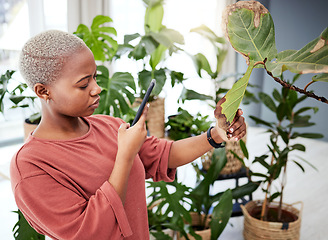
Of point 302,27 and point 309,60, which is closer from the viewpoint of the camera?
point 309,60

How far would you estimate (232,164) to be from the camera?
2133mm

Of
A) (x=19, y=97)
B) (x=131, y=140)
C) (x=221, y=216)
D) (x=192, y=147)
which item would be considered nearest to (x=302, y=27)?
(x=221, y=216)

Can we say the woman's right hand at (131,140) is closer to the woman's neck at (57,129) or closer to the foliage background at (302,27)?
the woman's neck at (57,129)

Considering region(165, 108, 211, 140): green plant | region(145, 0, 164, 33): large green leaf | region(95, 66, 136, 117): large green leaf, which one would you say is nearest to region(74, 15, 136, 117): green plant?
region(95, 66, 136, 117): large green leaf

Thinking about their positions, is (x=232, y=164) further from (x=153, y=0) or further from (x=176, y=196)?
(x=153, y=0)

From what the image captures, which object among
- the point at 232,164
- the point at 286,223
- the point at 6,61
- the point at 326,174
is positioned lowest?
the point at 326,174

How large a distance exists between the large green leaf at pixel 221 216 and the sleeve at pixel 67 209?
1.08m

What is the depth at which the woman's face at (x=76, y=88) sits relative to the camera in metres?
0.76

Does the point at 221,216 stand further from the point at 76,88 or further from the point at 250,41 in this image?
the point at 250,41

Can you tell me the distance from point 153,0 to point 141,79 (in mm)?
519

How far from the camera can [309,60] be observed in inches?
17.5

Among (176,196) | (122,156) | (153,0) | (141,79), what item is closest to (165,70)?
(141,79)

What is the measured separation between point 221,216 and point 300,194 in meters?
1.34

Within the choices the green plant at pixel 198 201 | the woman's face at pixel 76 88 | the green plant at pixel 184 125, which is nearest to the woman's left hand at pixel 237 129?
the woman's face at pixel 76 88
